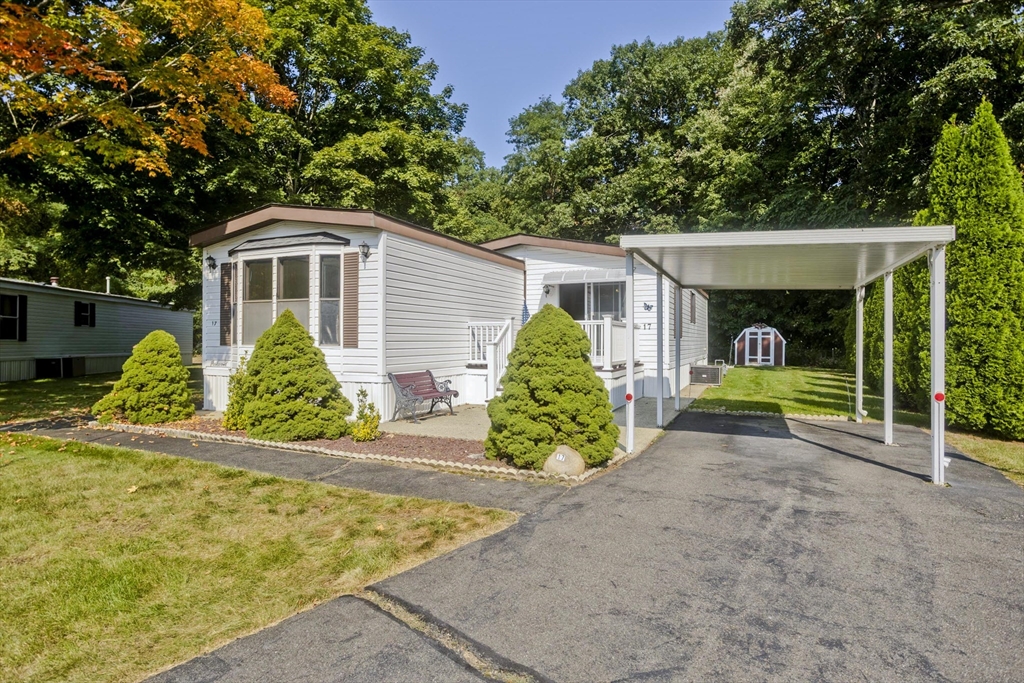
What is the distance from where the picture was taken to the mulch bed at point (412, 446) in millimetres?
6652

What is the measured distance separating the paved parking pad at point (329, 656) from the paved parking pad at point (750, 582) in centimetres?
27

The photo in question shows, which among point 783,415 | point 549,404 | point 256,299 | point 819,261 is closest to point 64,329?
point 256,299

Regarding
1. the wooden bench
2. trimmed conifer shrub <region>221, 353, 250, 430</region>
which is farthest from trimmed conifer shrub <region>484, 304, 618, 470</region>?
trimmed conifer shrub <region>221, 353, 250, 430</region>

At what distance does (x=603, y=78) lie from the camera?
2842 cm

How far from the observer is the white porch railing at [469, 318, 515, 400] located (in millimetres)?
11039

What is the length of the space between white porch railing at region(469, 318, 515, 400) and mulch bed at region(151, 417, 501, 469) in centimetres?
319

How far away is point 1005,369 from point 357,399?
9.79 meters

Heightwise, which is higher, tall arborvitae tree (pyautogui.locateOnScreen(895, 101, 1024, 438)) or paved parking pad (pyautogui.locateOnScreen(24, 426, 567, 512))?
tall arborvitae tree (pyautogui.locateOnScreen(895, 101, 1024, 438))

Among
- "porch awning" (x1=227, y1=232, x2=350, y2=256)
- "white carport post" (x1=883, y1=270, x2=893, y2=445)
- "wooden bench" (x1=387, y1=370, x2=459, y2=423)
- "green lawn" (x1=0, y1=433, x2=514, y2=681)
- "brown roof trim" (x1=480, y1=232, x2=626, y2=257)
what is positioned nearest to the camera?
"green lawn" (x1=0, y1=433, x2=514, y2=681)

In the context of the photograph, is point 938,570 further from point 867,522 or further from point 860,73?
point 860,73

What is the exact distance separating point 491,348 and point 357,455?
15.3 ft

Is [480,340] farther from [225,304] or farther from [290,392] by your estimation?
[225,304]

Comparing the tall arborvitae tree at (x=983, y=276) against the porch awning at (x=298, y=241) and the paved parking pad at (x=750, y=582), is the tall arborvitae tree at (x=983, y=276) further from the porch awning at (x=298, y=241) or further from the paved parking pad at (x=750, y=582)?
the porch awning at (x=298, y=241)

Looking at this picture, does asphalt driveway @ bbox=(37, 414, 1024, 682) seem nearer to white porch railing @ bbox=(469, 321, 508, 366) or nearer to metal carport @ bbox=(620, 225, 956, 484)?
metal carport @ bbox=(620, 225, 956, 484)
